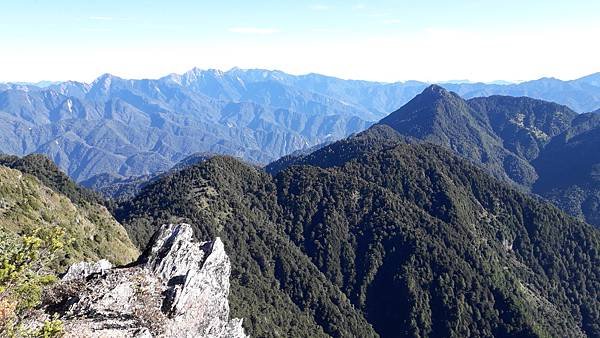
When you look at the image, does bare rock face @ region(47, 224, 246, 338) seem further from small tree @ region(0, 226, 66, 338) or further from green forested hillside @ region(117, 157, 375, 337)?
green forested hillside @ region(117, 157, 375, 337)

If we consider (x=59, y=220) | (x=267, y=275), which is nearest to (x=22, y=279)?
(x=59, y=220)

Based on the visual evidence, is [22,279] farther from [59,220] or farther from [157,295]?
[59,220]

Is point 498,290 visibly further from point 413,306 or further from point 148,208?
point 148,208

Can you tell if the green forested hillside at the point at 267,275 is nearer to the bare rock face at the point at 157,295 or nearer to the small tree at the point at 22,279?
the bare rock face at the point at 157,295

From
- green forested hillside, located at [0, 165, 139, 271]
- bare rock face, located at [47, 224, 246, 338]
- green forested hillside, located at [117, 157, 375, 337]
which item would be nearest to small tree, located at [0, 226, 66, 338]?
bare rock face, located at [47, 224, 246, 338]

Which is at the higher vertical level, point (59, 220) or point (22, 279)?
point (22, 279)

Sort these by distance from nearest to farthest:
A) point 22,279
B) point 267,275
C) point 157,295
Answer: point 22,279 < point 157,295 < point 267,275
